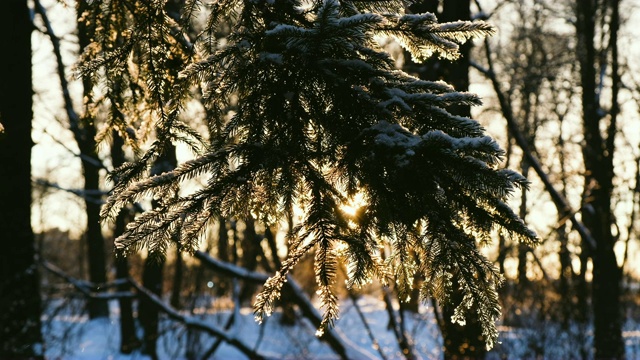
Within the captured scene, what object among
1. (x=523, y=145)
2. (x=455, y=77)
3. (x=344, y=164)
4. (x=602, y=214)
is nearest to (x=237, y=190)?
(x=344, y=164)

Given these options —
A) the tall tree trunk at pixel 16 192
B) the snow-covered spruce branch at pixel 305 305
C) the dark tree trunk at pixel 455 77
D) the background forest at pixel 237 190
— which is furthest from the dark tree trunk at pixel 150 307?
the dark tree trunk at pixel 455 77

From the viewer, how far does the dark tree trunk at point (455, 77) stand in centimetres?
553

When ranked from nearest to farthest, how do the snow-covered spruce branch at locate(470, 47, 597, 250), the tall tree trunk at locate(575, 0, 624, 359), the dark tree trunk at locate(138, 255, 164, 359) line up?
the snow-covered spruce branch at locate(470, 47, 597, 250) → the tall tree trunk at locate(575, 0, 624, 359) → the dark tree trunk at locate(138, 255, 164, 359)

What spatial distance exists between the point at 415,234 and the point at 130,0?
7.60 feet

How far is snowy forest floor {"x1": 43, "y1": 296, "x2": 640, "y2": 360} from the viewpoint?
8.11 meters

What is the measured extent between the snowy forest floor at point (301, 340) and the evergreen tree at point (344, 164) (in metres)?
3.21

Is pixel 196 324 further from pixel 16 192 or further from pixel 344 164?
pixel 344 164

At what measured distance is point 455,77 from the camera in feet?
18.5

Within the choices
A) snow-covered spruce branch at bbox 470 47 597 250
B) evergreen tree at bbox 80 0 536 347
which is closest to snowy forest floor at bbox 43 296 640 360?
snow-covered spruce branch at bbox 470 47 597 250

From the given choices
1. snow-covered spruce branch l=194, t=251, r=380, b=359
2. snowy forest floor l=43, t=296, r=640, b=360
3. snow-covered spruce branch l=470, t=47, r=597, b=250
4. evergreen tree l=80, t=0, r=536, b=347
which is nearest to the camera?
evergreen tree l=80, t=0, r=536, b=347

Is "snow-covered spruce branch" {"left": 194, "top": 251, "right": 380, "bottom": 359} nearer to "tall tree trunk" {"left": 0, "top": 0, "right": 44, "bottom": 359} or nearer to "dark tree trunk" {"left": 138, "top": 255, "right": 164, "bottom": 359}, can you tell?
"tall tree trunk" {"left": 0, "top": 0, "right": 44, "bottom": 359}

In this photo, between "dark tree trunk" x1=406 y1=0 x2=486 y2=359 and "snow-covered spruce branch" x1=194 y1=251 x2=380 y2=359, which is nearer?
"dark tree trunk" x1=406 y1=0 x2=486 y2=359

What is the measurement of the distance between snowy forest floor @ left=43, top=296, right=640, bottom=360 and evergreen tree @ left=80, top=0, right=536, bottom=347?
3.21m

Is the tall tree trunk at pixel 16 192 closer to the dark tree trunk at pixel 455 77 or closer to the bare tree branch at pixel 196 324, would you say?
the bare tree branch at pixel 196 324
